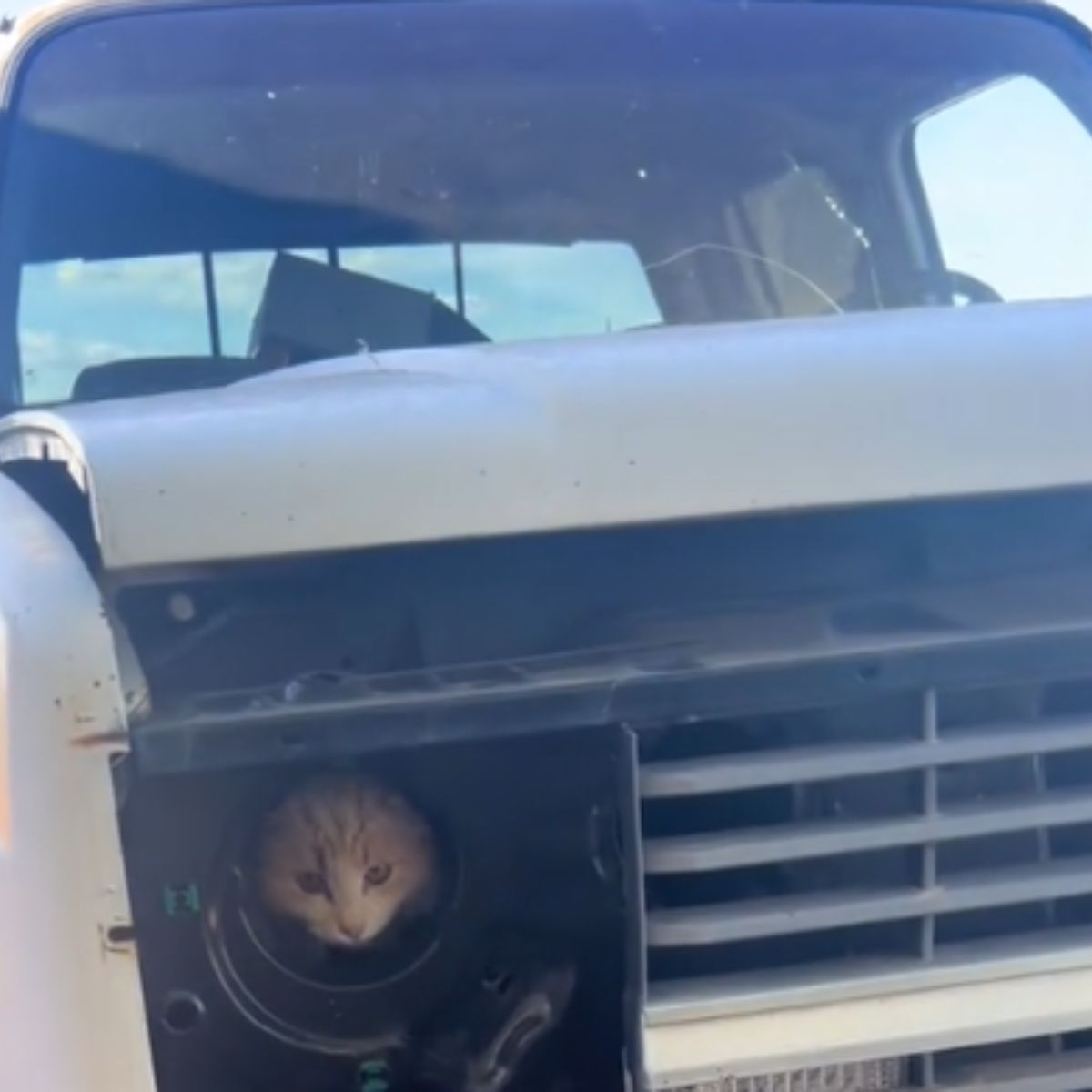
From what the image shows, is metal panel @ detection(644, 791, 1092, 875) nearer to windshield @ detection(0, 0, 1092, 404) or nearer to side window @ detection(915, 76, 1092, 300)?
windshield @ detection(0, 0, 1092, 404)

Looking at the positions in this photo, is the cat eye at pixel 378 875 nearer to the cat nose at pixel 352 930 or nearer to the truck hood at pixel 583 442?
the cat nose at pixel 352 930

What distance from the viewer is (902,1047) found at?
184cm

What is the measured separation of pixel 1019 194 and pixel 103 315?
57.0 inches

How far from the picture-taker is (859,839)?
181 cm

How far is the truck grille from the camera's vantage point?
1.80 meters

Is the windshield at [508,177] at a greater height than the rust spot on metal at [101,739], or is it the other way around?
the windshield at [508,177]

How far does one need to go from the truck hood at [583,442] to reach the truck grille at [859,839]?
0.74 ft

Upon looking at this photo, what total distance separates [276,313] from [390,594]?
33.9 inches

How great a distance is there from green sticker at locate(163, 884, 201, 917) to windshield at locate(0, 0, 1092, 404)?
0.89 m

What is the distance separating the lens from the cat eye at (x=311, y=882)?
1799 millimetres

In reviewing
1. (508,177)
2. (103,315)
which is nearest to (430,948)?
(103,315)

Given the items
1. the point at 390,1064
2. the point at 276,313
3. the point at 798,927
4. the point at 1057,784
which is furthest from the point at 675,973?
the point at 276,313

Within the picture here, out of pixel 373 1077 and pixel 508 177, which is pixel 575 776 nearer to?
pixel 373 1077

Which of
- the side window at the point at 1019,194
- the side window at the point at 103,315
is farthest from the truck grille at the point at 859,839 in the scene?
the side window at the point at 1019,194
